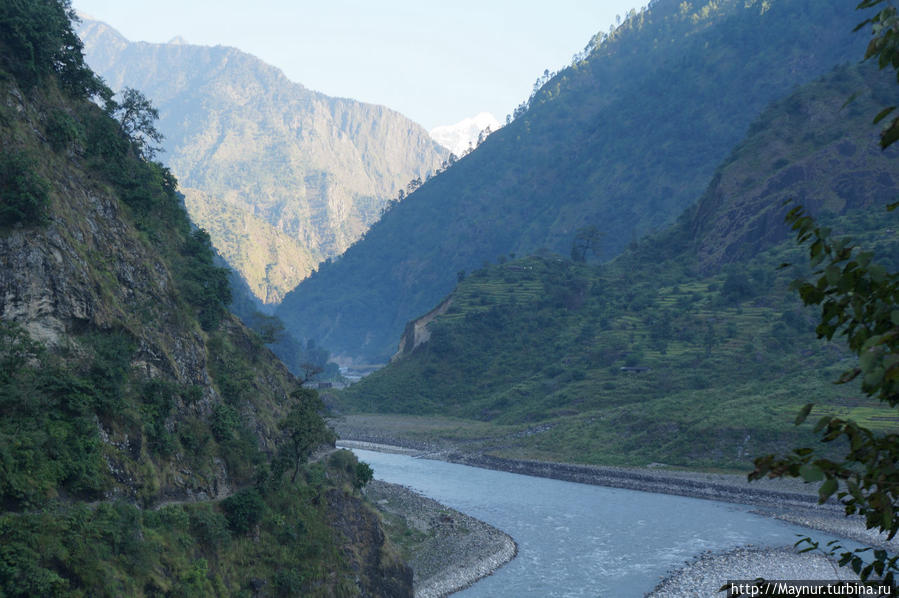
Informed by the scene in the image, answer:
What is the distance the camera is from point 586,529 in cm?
6394

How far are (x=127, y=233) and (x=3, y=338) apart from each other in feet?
44.4

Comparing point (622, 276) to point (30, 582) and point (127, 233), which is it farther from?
point (30, 582)

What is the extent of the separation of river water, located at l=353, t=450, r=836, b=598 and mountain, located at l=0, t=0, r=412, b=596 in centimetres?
1218

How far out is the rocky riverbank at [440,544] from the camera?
2009 inches

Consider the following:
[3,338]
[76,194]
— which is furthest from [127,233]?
[3,338]

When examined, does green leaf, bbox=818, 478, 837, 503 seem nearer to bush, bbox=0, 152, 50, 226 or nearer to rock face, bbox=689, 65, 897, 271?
bush, bbox=0, 152, 50, 226

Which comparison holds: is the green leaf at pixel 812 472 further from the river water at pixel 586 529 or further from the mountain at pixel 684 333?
the mountain at pixel 684 333

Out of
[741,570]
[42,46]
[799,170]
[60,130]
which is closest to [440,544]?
[741,570]

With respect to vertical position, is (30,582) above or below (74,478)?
below

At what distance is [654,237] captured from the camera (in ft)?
554

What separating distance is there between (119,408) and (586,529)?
45954 millimetres

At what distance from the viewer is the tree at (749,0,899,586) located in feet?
19.3

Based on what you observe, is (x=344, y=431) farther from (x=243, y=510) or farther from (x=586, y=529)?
(x=243, y=510)

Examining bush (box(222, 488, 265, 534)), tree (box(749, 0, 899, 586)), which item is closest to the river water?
bush (box(222, 488, 265, 534))
